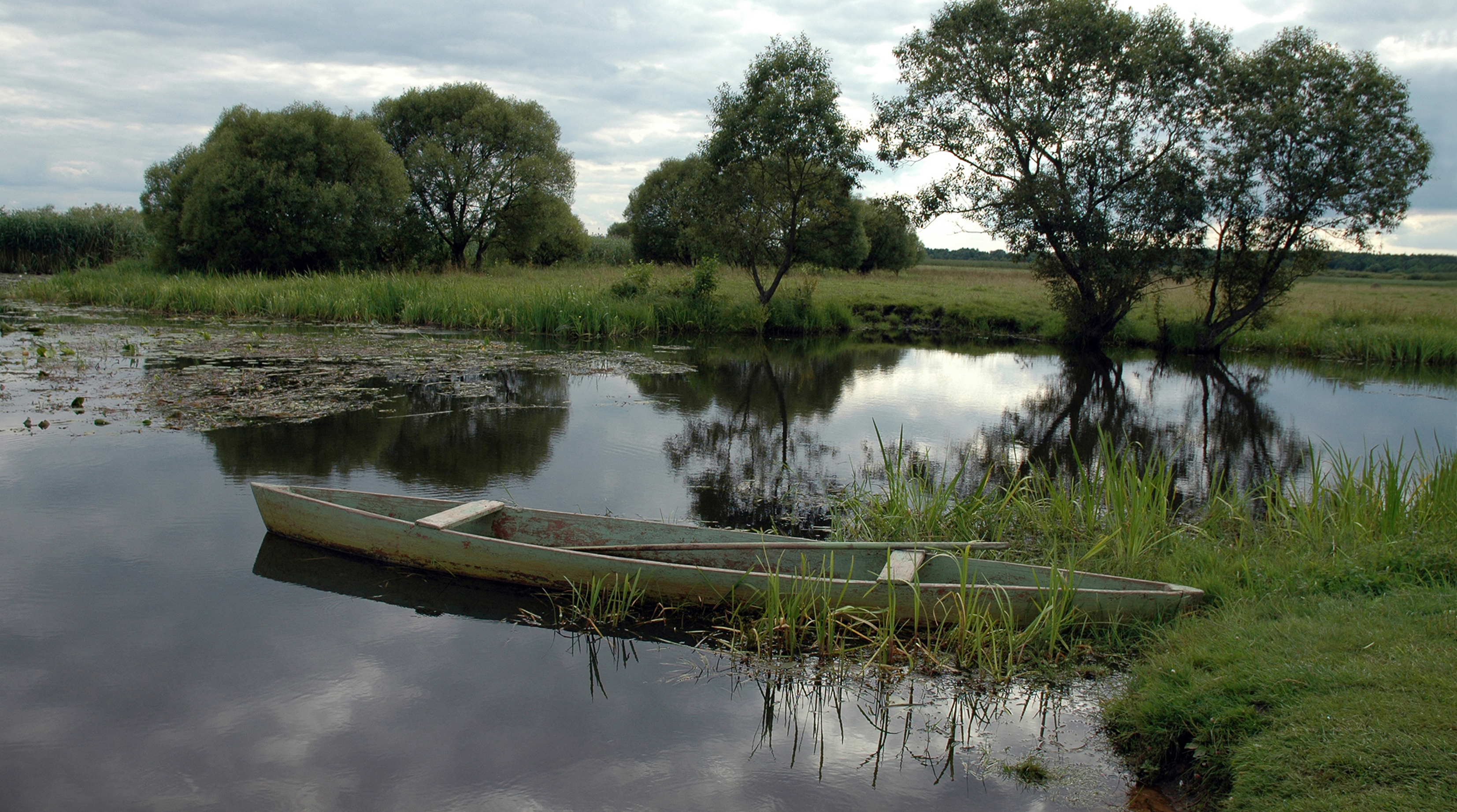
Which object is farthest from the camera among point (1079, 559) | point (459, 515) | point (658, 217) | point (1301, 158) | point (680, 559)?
point (658, 217)

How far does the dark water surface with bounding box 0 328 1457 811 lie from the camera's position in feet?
12.2

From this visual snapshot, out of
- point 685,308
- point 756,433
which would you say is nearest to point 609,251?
point 685,308

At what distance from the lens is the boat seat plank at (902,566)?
475 centimetres

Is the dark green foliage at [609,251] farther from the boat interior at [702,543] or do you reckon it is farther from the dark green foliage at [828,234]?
the boat interior at [702,543]

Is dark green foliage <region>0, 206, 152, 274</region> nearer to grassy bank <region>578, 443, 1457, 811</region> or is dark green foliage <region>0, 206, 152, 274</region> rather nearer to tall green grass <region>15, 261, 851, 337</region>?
tall green grass <region>15, 261, 851, 337</region>

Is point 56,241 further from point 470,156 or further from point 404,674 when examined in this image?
point 404,674

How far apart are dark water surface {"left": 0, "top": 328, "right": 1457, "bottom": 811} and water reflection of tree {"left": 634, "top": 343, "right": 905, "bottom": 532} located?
7 centimetres

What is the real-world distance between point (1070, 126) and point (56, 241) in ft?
117

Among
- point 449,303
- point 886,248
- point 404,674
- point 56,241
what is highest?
point 886,248

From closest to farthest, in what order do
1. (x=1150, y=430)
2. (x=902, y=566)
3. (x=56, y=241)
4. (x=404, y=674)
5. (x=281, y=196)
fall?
(x=404, y=674), (x=902, y=566), (x=1150, y=430), (x=281, y=196), (x=56, y=241)

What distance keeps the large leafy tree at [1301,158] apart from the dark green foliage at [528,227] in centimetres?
2321

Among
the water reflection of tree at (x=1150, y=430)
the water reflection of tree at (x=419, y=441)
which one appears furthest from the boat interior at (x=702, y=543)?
the water reflection of tree at (x=1150, y=430)

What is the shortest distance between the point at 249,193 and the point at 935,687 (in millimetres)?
27270

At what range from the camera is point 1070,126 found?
67.8ft
